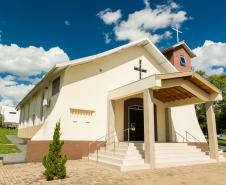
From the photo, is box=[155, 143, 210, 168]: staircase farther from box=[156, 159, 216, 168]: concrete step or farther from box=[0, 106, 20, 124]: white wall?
box=[0, 106, 20, 124]: white wall

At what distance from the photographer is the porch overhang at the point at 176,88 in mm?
10178

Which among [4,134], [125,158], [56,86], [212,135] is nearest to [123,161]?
[125,158]

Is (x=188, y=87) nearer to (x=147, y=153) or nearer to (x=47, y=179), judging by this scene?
(x=147, y=153)

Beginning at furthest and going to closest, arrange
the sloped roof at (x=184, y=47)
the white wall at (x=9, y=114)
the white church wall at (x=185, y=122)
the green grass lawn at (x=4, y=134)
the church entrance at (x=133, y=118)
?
the white wall at (x=9, y=114), the sloped roof at (x=184, y=47), the green grass lawn at (x=4, y=134), the white church wall at (x=185, y=122), the church entrance at (x=133, y=118)

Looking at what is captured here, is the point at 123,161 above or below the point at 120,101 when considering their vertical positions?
below

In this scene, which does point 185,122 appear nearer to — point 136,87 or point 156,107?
point 156,107

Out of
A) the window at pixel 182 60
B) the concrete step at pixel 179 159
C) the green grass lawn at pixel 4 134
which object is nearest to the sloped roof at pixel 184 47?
the window at pixel 182 60

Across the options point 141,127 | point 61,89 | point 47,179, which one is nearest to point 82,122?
point 61,89

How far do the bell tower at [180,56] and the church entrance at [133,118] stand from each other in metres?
7.92

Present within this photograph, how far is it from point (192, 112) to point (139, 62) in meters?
5.81

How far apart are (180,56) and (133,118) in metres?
9.93

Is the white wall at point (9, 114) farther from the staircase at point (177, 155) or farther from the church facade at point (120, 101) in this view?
the staircase at point (177, 155)

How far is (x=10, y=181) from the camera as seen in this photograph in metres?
6.58

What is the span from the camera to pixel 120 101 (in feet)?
45.1
